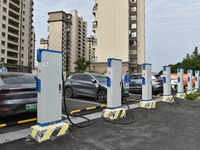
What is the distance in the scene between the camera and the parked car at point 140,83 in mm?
10695

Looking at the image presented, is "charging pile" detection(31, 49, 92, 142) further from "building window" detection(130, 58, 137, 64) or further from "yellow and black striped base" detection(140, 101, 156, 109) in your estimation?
"building window" detection(130, 58, 137, 64)

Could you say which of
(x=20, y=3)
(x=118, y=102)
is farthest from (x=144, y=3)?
(x=118, y=102)

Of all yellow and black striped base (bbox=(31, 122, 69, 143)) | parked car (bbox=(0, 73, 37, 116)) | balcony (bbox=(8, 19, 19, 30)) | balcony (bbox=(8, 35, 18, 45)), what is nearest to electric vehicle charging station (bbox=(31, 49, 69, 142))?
yellow and black striped base (bbox=(31, 122, 69, 143))

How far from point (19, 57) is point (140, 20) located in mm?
34688

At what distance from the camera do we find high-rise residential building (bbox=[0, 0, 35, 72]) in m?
39.9

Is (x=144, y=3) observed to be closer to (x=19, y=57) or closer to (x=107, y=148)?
(x=19, y=57)

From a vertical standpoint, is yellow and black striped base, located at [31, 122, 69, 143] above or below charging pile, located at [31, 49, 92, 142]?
below

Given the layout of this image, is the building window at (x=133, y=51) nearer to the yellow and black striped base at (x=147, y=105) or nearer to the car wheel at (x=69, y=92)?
the car wheel at (x=69, y=92)

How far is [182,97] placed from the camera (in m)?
9.98

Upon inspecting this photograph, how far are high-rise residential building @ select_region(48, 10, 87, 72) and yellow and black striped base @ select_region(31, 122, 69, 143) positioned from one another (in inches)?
2614

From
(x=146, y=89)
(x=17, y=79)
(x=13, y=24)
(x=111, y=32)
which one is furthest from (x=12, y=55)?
(x=146, y=89)

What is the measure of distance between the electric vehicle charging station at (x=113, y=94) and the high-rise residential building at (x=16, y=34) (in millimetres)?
41932

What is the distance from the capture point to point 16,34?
1745 inches

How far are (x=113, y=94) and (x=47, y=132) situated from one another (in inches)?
96.9
